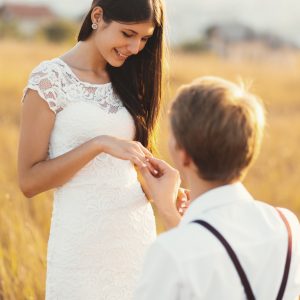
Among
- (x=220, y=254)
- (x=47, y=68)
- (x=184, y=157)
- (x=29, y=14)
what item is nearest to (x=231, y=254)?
(x=220, y=254)

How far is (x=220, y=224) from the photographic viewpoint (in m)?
1.94

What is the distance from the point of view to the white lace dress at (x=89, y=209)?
2.94 metres

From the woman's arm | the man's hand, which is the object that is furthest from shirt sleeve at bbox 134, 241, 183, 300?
the woman's arm

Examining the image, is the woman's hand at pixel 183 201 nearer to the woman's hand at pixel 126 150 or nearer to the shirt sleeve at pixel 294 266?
the woman's hand at pixel 126 150

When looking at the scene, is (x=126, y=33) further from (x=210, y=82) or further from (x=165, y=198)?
(x=210, y=82)

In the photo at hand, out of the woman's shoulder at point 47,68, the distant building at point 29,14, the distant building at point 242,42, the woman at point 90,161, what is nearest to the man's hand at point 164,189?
the woman at point 90,161

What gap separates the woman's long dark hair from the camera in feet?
9.87

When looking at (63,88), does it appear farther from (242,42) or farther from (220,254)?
(242,42)

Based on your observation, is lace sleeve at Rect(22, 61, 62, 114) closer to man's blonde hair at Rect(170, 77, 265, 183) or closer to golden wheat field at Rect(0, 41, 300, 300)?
golden wheat field at Rect(0, 41, 300, 300)

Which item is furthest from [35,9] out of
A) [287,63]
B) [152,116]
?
[152,116]

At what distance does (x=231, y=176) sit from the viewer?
2029 millimetres

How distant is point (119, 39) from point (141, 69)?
0.29 meters

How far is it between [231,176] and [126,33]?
113 cm

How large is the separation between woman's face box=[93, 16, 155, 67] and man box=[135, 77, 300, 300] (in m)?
1.01
